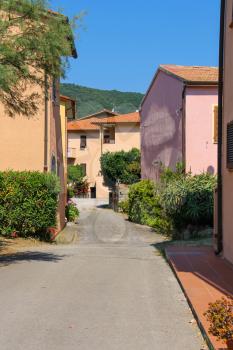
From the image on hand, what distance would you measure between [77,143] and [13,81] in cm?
5704

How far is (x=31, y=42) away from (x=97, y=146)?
183 feet

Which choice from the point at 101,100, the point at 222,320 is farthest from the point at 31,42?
the point at 101,100

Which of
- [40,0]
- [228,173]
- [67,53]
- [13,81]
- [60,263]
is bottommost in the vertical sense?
[60,263]

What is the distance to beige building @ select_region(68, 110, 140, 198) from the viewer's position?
212 ft

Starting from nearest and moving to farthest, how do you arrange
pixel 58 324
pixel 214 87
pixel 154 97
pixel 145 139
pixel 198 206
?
1. pixel 58 324
2. pixel 198 206
3. pixel 214 87
4. pixel 154 97
5. pixel 145 139

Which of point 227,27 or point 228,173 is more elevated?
point 227,27

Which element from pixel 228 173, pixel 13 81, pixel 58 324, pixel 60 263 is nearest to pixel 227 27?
pixel 228 173

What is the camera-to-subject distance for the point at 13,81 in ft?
38.7

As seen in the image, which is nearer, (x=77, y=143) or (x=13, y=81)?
(x=13, y=81)

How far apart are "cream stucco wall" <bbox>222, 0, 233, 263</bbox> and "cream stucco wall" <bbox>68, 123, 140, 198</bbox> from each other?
1979 inches

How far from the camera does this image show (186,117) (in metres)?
25.2

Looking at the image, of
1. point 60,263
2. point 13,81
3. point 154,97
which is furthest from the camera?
point 154,97

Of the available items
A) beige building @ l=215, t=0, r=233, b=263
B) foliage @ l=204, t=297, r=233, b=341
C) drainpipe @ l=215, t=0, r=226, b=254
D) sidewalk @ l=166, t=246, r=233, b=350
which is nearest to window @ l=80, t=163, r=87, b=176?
sidewalk @ l=166, t=246, r=233, b=350

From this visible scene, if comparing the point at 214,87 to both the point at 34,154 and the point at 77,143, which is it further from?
the point at 77,143
